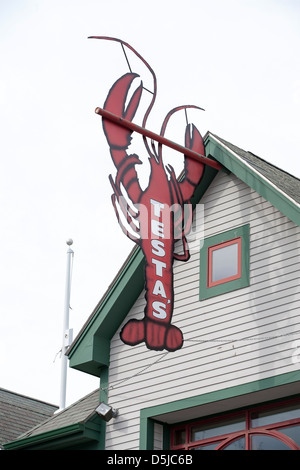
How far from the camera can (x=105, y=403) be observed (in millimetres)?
16000

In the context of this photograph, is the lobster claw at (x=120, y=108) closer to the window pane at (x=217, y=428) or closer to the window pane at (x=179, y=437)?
the window pane at (x=217, y=428)

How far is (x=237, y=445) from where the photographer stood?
572 inches

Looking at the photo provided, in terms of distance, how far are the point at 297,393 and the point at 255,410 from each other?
87cm

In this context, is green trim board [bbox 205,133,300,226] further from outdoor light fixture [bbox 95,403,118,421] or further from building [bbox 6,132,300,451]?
outdoor light fixture [bbox 95,403,118,421]

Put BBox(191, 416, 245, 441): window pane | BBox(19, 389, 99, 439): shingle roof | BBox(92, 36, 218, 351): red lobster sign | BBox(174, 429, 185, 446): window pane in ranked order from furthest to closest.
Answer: BBox(19, 389, 99, 439): shingle roof → BBox(174, 429, 185, 446): window pane → BBox(191, 416, 245, 441): window pane → BBox(92, 36, 218, 351): red lobster sign

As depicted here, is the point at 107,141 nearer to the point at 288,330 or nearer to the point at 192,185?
the point at 192,185

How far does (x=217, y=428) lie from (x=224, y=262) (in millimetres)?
2699

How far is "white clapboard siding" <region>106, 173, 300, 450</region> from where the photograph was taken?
14.2 meters

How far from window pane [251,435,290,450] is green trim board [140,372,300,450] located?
2.49ft

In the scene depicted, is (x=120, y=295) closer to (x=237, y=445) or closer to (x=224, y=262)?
(x=224, y=262)

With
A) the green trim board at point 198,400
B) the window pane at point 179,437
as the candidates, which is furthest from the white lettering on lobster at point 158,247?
the window pane at point 179,437

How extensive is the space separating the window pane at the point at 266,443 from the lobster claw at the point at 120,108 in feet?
16.0

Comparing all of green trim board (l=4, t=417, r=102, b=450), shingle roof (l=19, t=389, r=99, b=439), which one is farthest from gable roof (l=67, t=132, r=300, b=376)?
green trim board (l=4, t=417, r=102, b=450)

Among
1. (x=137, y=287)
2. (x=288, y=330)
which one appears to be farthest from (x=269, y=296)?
(x=137, y=287)
